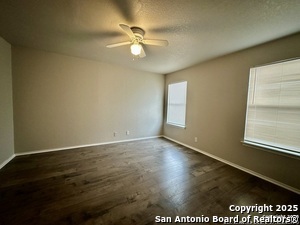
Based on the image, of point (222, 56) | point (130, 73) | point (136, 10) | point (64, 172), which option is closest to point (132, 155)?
point (64, 172)

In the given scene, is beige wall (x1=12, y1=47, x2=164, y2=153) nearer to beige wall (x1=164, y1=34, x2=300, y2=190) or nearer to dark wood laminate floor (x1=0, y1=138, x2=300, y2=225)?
dark wood laminate floor (x1=0, y1=138, x2=300, y2=225)

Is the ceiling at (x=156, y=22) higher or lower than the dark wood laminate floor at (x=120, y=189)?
higher

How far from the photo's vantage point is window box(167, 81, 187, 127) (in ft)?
13.4

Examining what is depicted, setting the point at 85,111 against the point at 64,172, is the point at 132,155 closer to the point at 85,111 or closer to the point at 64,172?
the point at 64,172

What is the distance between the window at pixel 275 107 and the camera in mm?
1985

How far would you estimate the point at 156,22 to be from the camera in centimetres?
179

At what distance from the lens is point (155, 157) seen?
3074 mm

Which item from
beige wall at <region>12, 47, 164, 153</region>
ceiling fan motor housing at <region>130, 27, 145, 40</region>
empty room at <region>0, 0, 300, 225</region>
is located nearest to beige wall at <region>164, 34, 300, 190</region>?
empty room at <region>0, 0, 300, 225</region>

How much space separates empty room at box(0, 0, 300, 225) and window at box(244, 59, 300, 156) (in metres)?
0.02

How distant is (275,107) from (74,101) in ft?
14.3

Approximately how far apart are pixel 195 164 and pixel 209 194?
935mm

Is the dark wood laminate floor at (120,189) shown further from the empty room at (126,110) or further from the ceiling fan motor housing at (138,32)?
the ceiling fan motor housing at (138,32)

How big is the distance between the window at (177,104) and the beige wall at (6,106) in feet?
13.7

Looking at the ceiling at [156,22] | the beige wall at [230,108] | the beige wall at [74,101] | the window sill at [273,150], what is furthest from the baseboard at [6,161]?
the window sill at [273,150]
